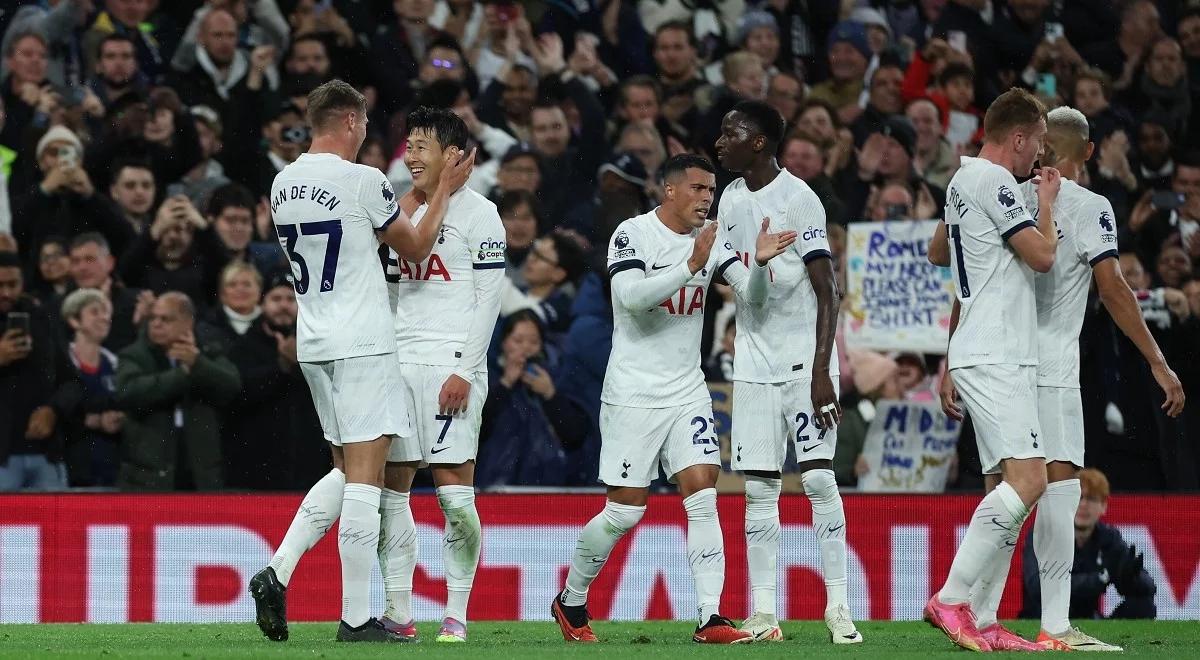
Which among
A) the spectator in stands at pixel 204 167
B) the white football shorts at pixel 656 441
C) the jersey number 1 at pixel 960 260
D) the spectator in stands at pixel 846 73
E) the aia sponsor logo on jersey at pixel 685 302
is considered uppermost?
the spectator in stands at pixel 846 73

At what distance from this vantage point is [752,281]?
28.8 ft

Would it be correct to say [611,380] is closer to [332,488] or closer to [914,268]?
[332,488]

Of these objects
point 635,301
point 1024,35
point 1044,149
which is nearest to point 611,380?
point 635,301

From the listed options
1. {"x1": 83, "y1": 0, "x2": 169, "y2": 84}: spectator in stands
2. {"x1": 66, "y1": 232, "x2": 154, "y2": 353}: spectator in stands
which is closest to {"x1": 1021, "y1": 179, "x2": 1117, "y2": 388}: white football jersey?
{"x1": 66, "y1": 232, "x2": 154, "y2": 353}: spectator in stands

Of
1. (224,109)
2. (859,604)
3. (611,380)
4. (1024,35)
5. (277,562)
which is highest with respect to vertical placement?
(1024,35)

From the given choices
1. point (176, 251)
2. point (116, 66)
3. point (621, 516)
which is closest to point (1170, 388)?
point (621, 516)

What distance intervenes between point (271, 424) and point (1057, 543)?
5984mm

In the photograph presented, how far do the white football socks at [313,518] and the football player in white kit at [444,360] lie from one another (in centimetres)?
47

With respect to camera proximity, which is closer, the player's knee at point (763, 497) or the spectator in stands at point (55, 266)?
the player's knee at point (763, 497)

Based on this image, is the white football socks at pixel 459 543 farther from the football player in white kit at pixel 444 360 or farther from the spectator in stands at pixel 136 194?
the spectator in stands at pixel 136 194

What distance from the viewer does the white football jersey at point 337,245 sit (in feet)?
26.0

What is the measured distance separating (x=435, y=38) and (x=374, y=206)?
7.41m

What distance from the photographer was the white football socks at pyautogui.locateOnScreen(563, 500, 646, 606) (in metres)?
8.81

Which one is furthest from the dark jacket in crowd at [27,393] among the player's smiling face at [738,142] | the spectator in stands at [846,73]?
the spectator in stands at [846,73]
